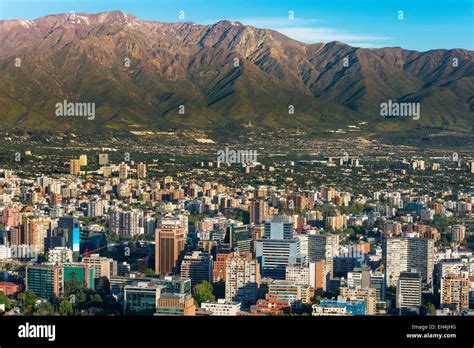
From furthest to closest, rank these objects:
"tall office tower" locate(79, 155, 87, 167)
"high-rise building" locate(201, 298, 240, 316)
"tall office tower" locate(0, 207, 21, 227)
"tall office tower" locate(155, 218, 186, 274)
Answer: "tall office tower" locate(79, 155, 87, 167)
"tall office tower" locate(0, 207, 21, 227)
"tall office tower" locate(155, 218, 186, 274)
"high-rise building" locate(201, 298, 240, 316)

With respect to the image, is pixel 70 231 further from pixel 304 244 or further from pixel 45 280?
pixel 45 280

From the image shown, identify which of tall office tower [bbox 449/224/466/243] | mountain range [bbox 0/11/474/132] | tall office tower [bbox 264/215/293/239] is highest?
mountain range [bbox 0/11/474/132]

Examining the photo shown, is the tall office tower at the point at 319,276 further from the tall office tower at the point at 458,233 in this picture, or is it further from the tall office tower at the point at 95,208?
the tall office tower at the point at 95,208

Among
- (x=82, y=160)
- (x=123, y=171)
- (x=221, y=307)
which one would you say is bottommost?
(x=221, y=307)

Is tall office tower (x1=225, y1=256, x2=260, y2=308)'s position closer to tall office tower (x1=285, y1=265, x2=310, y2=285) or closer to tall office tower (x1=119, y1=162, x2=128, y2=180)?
tall office tower (x1=285, y1=265, x2=310, y2=285)

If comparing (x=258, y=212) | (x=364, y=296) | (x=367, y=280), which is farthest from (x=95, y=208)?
(x=364, y=296)

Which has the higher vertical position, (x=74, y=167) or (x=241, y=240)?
(x=74, y=167)

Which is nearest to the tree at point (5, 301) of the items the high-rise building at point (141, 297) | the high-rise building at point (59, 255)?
the high-rise building at point (141, 297)

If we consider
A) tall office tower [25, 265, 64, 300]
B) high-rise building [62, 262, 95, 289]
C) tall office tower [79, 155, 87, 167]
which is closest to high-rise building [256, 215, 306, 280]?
high-rise building [62, 262, 95, 289]
